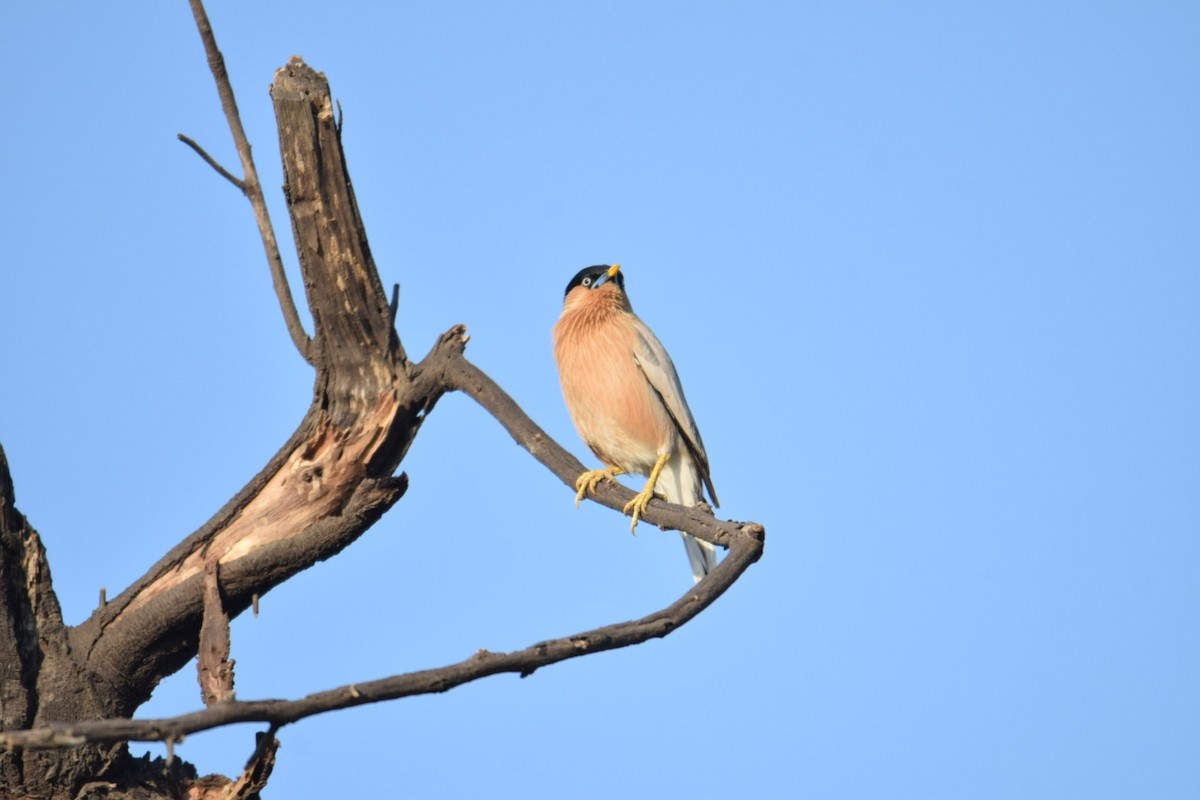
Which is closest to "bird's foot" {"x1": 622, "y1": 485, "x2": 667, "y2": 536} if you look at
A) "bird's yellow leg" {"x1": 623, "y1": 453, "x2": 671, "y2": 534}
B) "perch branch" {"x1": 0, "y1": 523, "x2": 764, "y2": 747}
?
"bird's yellow leg" {"x1": 623, "y1": 453, "x2": 671, "y2": 534}

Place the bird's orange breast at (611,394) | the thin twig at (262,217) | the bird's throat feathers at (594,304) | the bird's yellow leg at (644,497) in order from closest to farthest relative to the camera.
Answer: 1. the thin twig at (262,217)
2. the bird's yellow leg at (644,497)
3. the bird's orange breast at (611,394)
4. the bird's throat feathers at (594,304)

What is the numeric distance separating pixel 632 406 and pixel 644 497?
2.50 ft

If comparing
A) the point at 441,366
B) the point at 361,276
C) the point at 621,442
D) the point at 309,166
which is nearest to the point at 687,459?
the point at 621,442

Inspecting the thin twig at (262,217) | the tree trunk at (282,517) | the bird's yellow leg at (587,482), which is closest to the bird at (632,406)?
the bird's yellow leg at (587,482)

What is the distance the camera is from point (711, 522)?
443 cm

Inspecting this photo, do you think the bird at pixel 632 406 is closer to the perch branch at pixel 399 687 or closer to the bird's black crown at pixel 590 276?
the bird's black crown at pixel 590 276

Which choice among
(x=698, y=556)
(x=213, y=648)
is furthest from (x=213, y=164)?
(x=698, y=556)

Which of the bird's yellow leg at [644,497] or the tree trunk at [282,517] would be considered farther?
the bird's yellow leg at [644,497]

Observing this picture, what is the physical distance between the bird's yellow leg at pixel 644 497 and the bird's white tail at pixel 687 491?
180 millimetres

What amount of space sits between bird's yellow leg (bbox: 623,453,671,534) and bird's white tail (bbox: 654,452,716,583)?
0.59 feet

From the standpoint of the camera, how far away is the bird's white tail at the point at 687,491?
6.23 metres

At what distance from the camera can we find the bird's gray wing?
6.22 m

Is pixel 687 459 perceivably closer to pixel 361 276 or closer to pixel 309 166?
pixel 361 276

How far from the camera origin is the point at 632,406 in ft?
20.1
